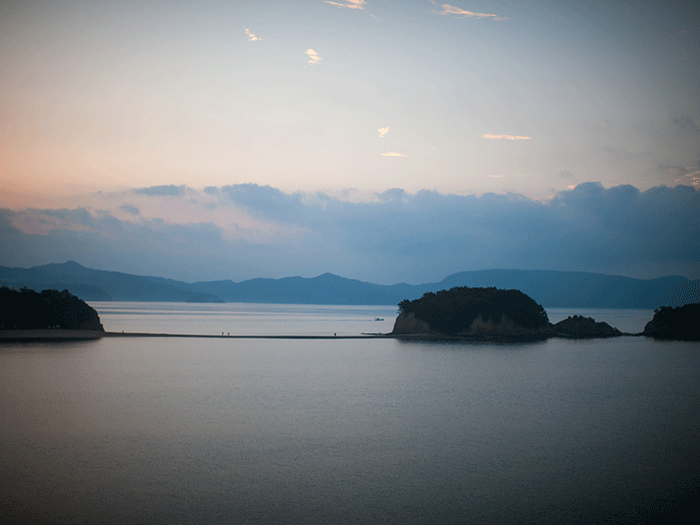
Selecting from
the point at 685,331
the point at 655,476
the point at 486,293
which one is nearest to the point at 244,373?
the point at 655,476

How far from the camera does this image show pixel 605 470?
43.3 ft

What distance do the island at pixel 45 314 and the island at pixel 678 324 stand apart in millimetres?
79338

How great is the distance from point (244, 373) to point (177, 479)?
2150cm

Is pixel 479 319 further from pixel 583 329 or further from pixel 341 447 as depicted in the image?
pixel 341 447

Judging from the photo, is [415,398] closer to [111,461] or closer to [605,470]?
[605,470]

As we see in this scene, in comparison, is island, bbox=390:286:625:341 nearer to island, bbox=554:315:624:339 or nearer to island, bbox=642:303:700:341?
island, bbox=554:315:624:339

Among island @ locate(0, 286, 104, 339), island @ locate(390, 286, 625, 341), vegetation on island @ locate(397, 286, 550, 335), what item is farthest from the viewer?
vegetation on island @ locate(397, 286, 550, 335)

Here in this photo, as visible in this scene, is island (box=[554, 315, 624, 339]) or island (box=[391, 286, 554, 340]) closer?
island (box=[391, 286, 554, 340])

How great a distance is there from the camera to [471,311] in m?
76.1

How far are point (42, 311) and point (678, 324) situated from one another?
87690 mm

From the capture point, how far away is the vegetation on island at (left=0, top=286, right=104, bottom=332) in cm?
6025

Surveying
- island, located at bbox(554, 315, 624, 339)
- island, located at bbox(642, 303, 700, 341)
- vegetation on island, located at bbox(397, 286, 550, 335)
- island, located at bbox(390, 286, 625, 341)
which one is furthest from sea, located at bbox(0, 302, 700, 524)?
island, located at bbox(642, 303, 700, 341)

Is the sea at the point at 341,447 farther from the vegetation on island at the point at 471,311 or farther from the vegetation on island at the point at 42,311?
the vegetation on island at the point at 471,311

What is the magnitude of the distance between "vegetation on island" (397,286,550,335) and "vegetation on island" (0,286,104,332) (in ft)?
139
